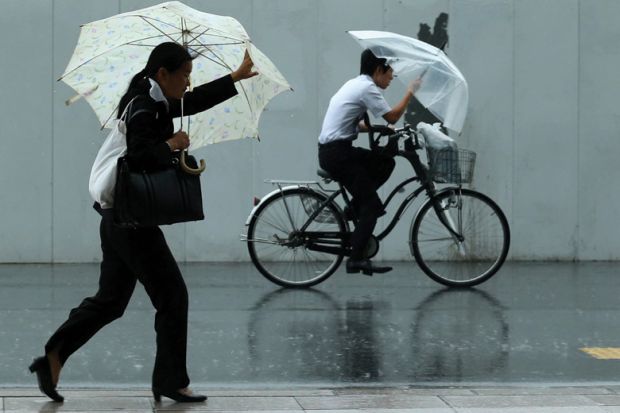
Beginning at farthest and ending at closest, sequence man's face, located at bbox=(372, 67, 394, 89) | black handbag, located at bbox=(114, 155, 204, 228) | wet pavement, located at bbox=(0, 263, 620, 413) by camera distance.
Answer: man's face, located at bbox=(372, 67, 394, 89) < wet pavement, located at bbox=(0, 263, 620, 413) < black handbag, located at bbox=(114, 155, 204, 228)

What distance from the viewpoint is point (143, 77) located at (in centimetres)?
611

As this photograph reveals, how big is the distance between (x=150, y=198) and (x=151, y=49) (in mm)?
1149

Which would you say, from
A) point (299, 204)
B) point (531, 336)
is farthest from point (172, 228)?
point (531, 336)

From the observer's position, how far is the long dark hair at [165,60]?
6012 mm

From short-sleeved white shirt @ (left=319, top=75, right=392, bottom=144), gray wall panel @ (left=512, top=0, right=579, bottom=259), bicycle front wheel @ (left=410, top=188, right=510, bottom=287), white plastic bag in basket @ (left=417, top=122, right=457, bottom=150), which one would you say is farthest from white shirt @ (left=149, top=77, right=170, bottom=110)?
gray wall panel @ (left=512, top=0, right=579, bottom=259)

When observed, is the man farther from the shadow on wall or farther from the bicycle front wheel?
the shadow on wall

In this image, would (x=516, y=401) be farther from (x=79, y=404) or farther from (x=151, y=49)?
(x=151, y=49)

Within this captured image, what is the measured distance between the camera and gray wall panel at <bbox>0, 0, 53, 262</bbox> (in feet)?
37.7

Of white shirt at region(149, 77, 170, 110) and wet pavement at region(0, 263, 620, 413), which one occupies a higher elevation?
white shirt at region(149, 77, 170, 110)

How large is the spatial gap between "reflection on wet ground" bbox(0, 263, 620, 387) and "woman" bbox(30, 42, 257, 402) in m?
0.57

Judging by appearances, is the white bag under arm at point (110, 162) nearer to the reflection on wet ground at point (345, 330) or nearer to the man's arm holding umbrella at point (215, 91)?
the man's arm holding umbrella at point (215, 91)

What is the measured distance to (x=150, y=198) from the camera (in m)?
5.88

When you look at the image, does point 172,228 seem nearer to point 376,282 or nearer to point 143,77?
point 376,282

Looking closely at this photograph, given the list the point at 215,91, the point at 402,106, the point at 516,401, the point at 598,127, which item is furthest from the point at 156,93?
the point at 598,127
